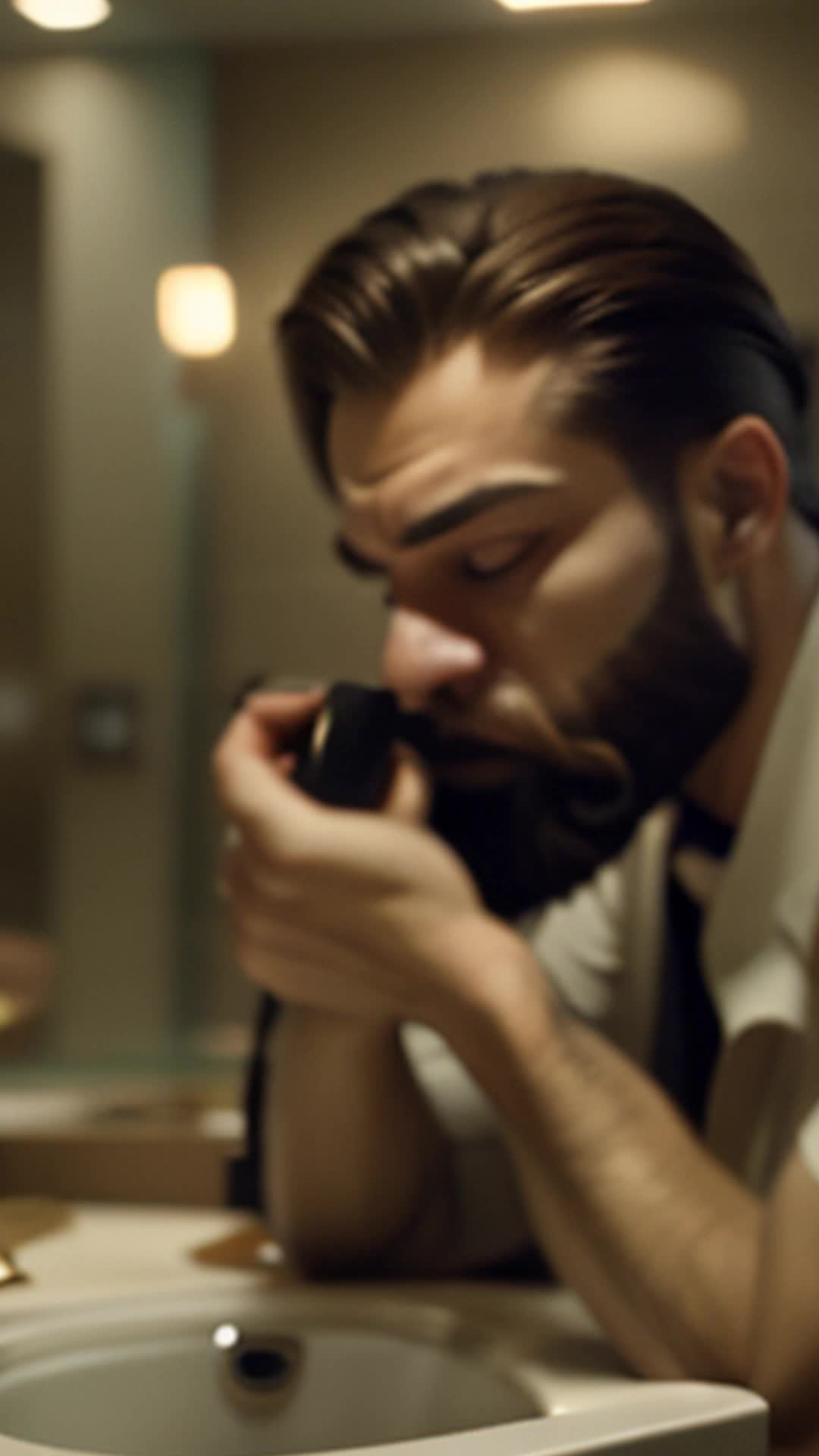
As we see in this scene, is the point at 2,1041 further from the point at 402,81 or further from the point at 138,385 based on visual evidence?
the point at 402,81

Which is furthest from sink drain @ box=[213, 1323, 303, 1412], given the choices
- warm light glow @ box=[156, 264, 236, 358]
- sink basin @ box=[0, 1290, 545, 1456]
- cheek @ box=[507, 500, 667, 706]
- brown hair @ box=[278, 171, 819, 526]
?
warm light glow @ box=[156, 264, 236, 358]

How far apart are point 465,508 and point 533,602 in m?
0.08

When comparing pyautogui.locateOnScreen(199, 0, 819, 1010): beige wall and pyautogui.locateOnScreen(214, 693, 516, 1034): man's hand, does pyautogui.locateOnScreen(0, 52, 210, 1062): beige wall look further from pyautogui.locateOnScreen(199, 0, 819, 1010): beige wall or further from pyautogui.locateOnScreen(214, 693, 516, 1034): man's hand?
pyautogui.locateOnScreen(214, 693, 516, 1034): man's hand

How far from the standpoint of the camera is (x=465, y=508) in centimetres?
107

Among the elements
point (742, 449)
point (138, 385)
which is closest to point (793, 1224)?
point (742, 449)

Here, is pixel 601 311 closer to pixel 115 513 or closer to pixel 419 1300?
pixel 115 513

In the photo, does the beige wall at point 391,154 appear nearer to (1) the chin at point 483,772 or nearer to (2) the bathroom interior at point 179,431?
(2) the bathroom interior at point 179,431

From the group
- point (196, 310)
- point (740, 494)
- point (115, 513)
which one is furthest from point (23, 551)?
point (740, 494)

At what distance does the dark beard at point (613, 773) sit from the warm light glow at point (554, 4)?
396 mm

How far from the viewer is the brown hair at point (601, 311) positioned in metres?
1.06

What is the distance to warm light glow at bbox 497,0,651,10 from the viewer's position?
1.16 metres

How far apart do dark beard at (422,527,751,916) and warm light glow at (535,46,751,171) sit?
279mm

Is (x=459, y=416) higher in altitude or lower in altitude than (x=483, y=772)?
higher

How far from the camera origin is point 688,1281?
0.87m
